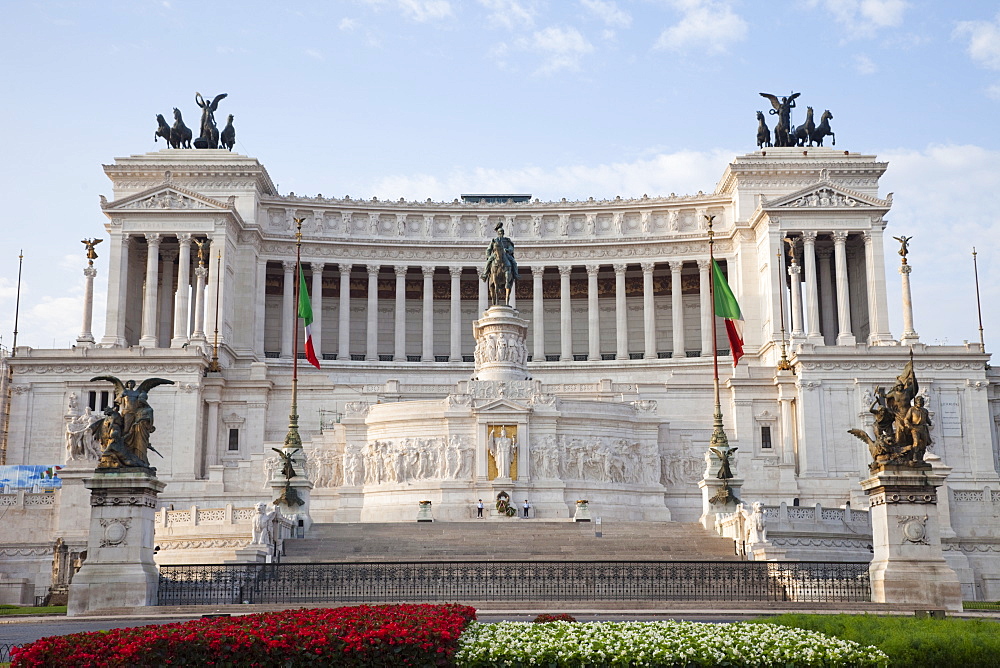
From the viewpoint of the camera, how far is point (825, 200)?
81188 millimetres

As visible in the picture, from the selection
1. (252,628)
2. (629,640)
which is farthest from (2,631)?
(629,640)

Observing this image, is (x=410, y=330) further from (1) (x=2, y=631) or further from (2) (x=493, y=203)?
(1) (x=2, y=631)

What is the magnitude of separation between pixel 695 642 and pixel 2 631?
17146 millimetres

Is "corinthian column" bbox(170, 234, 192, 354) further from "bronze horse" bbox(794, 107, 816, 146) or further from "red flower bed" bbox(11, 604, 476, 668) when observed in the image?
"red flower bed" bbox(11, 604, 476, 668)

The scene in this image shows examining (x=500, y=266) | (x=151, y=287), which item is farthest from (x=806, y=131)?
(x=151, y=287)

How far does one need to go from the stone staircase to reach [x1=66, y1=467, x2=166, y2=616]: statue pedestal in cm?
702

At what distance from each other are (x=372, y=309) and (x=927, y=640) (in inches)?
2894

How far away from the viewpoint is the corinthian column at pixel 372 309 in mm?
87250

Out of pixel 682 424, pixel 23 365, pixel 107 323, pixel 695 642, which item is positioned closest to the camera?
pixel 695 642

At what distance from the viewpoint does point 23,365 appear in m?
68.1

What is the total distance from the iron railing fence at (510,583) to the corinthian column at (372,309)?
55028 millimetres

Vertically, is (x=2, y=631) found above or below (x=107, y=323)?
below

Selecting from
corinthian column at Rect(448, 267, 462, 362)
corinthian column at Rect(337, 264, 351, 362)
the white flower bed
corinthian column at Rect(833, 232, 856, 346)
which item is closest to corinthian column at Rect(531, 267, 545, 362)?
corinthian column at Rect(448, 267, 462, 362)

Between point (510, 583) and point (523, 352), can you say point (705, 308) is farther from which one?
point (510, 583)
